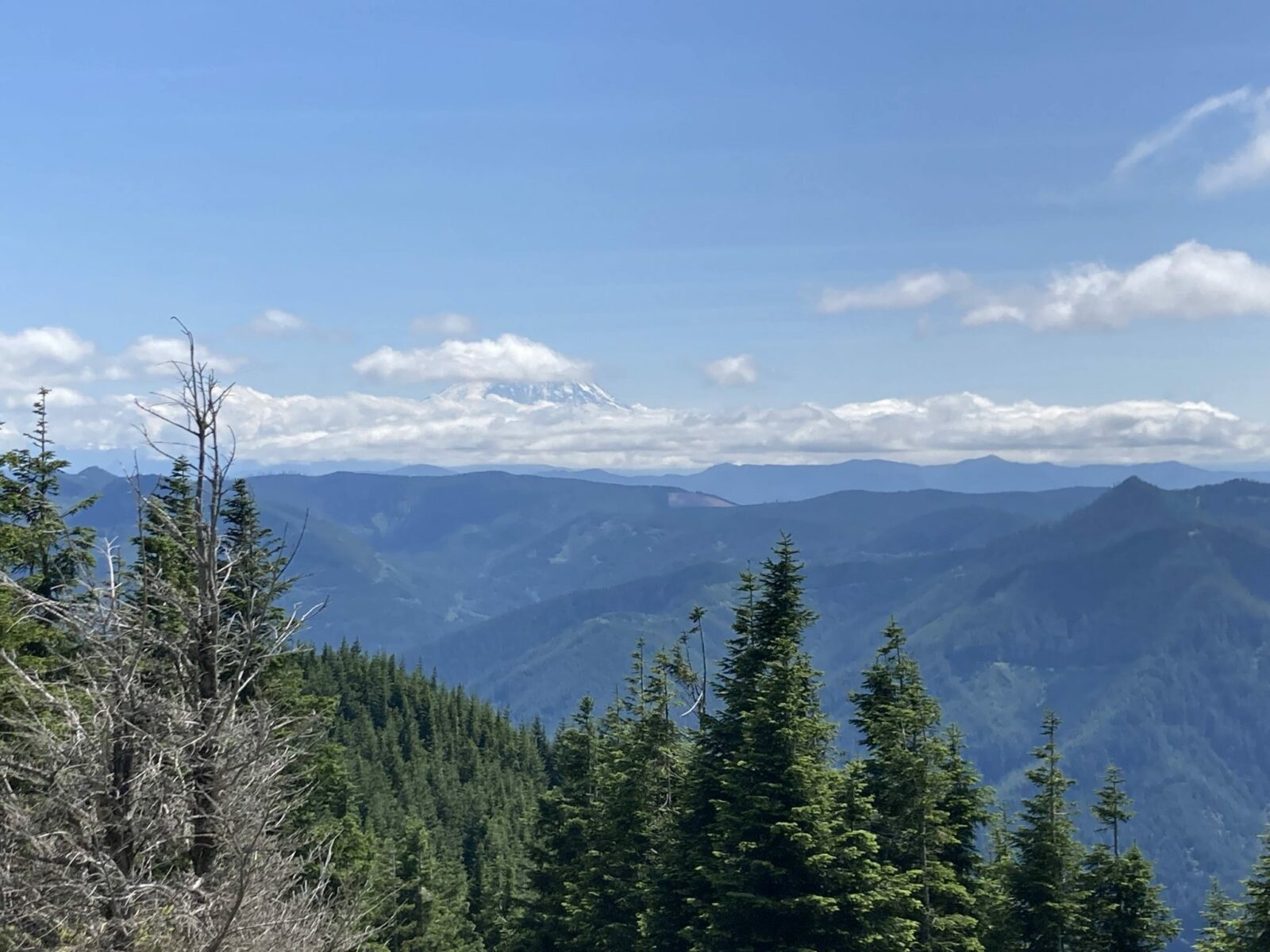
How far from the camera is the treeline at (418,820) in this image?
36.1ft

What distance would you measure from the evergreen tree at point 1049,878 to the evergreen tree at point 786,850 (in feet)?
24.6

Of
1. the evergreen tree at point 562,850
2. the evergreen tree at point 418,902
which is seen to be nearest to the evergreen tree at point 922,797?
the evergreen tree at point 562,850

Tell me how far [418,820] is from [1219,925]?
103 ft

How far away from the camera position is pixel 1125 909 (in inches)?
1195

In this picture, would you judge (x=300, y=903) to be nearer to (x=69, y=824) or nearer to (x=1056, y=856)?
(x=69, y=824)

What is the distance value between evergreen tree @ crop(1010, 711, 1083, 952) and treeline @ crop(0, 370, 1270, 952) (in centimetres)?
8

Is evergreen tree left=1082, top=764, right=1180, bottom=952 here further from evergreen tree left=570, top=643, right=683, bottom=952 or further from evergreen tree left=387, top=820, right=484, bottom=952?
evergreen tree left=387, top=820, right=484, bottom=952

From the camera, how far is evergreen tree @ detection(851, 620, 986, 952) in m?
26.9

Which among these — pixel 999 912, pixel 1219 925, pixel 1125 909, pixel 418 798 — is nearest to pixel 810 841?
pixel 999 912

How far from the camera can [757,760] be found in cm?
2522

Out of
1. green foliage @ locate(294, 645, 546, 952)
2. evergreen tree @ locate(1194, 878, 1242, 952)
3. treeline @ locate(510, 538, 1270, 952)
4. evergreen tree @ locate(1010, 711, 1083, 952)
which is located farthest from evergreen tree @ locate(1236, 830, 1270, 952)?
green foliage @ locate(294, 645, 546, 952)

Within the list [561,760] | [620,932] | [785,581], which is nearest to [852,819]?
[785,581]

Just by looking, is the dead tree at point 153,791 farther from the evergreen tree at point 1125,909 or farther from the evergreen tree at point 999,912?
the evergreen tree at point 1125,909

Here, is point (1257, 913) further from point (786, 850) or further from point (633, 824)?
point (633, 824)
